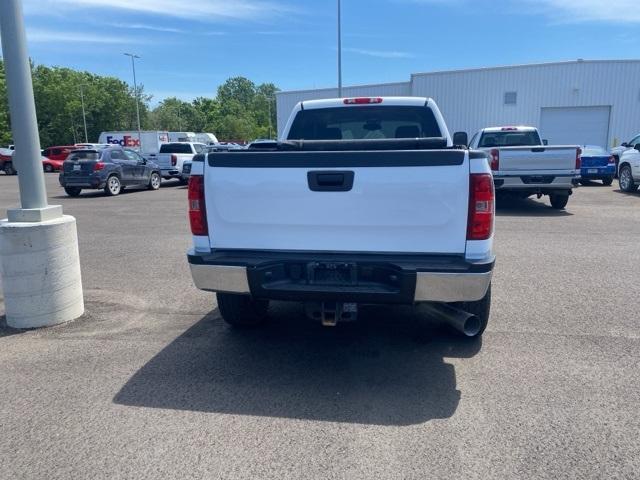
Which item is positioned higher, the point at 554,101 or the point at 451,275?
the point at 554,101

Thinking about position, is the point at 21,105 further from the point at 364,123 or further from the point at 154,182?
the point at 154,182

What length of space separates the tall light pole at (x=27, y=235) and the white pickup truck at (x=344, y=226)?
6.04 feet

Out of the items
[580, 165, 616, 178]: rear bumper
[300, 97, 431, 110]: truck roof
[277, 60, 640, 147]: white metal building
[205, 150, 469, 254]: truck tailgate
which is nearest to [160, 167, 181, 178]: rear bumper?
[277, 60, 640, 147]: white metal building

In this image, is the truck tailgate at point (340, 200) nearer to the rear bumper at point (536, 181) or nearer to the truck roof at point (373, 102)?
the truck roof at point (373, 102)

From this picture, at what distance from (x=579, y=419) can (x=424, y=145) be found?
220 cm

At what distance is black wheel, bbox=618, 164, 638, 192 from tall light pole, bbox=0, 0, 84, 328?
16.3m

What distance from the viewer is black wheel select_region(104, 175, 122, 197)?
60.1ft

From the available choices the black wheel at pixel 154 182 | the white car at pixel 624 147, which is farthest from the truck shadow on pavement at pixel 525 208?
the black wheel at pixel 154 182

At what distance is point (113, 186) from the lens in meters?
18.6

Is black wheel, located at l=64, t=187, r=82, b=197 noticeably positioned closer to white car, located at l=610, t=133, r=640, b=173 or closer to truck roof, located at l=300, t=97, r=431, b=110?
truck roof, located at l=300, t=97, r=431, b=110

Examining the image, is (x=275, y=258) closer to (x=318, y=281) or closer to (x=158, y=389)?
(x=318, y=281)

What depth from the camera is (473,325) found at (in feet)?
13.7

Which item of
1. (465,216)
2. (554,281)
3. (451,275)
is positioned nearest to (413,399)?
(451,275)

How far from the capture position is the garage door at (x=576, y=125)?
89.5 feet
